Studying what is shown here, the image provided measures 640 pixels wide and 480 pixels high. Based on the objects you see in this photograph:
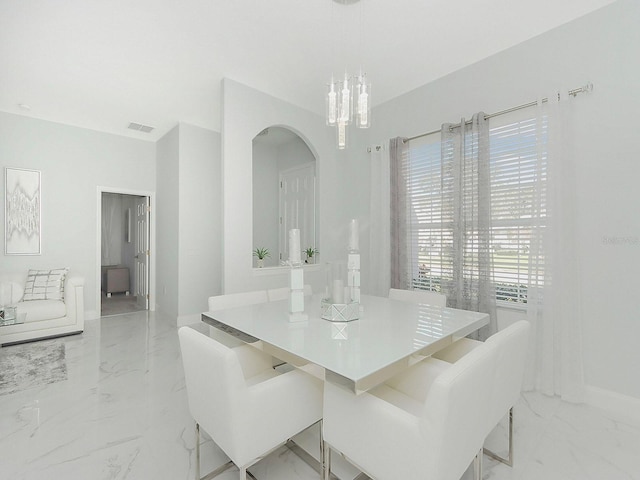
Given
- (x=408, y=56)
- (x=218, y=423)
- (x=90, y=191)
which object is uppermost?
(x=408, y=56)

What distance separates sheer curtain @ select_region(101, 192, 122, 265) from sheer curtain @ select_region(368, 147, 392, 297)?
19.9 feet

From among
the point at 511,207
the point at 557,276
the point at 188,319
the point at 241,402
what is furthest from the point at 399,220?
the point at 188,319

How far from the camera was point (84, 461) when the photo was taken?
1.70m

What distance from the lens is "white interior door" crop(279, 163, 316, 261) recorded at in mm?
4789

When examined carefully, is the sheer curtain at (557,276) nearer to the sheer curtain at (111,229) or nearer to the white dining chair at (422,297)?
the white dining chair at (422,297)

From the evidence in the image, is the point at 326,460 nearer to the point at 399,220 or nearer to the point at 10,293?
the point at 399,220

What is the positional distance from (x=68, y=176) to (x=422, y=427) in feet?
18.0

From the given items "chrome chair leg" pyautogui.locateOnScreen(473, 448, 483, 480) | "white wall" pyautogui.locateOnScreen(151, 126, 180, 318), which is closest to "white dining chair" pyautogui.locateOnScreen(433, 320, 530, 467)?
"chrome chair leg" pyautogui.locateOnScreen(473, 448, 483, 480)

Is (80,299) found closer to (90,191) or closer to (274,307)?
(90,191)

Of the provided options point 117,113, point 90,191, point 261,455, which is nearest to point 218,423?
point 261,455

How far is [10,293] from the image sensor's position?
3.82 meters

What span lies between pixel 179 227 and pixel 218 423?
3.66 m

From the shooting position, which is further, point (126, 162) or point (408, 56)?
point (126, 162)

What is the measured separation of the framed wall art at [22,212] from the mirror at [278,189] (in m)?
2.94
